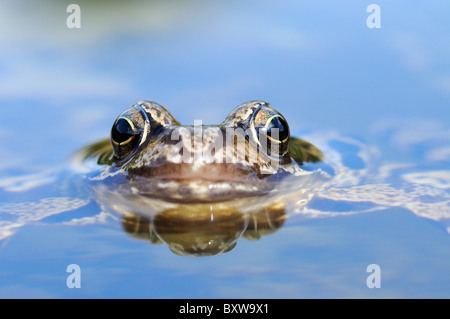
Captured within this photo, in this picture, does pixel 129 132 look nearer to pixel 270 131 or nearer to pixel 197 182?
pixel 197 182

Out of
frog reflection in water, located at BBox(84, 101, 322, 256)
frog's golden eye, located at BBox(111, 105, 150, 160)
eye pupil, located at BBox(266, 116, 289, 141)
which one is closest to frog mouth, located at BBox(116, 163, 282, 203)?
frog reflection in water, located at BBox(84, 101, 322, 256)

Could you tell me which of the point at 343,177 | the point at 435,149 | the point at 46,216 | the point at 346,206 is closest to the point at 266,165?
the point at 346,206

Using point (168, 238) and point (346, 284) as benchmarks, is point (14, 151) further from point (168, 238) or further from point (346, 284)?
point (346, 284)

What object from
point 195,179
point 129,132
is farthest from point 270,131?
point 129,132

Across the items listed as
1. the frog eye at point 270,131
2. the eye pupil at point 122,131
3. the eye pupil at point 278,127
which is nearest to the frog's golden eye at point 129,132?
the eye pupil at point 122,131

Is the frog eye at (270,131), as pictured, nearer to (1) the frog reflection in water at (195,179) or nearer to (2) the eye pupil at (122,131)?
(1) the frog reflection in water at (195,179)

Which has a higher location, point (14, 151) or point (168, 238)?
point (14, 151)

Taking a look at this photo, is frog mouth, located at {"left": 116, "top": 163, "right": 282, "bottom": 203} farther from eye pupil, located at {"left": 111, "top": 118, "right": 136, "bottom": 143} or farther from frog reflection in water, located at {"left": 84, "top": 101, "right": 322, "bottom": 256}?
eye pupil, located at {"left": 111, "top": 118, "right": 136, "bottom": 143}
